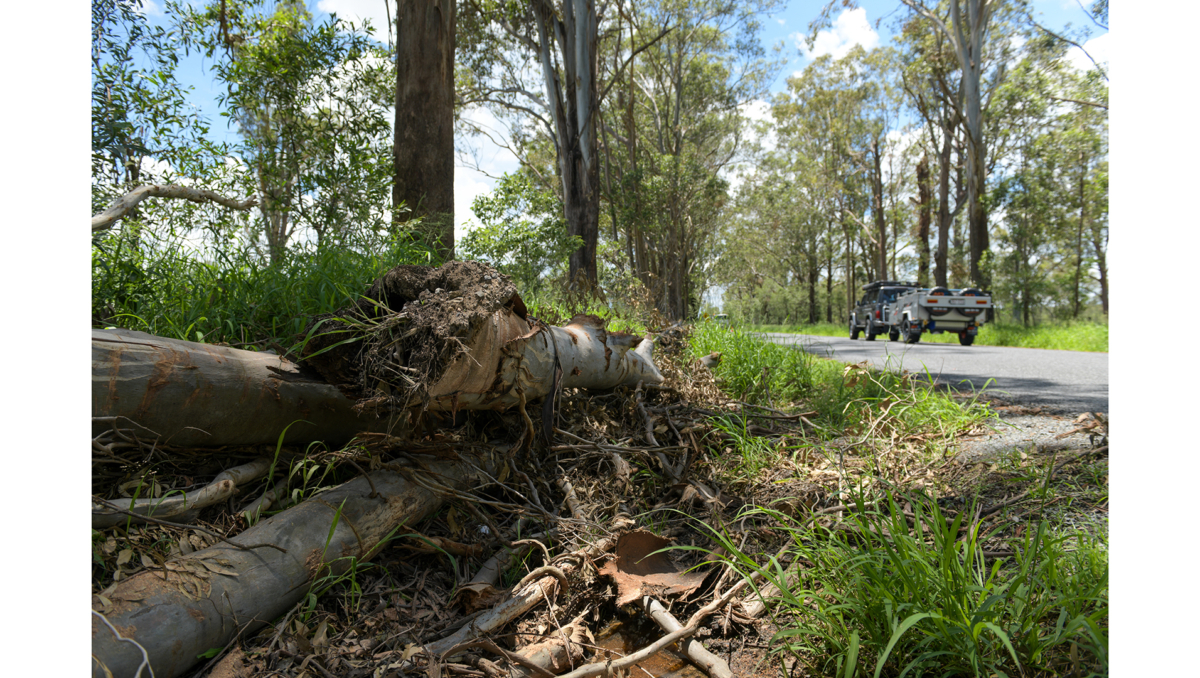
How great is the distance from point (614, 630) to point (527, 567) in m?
0.46

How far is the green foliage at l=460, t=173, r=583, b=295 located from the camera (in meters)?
10.2

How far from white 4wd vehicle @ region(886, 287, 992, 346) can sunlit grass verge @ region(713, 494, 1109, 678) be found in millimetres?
12533

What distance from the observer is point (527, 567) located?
2.42 meters

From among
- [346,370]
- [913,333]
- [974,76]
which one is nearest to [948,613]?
[346,370]

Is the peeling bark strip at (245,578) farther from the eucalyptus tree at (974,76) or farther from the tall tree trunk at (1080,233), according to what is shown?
the tall tree trunk at (1080,233)

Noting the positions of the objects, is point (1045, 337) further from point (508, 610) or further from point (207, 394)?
point (207, 394)

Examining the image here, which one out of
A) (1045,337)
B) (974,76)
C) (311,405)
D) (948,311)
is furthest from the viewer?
(974,76)

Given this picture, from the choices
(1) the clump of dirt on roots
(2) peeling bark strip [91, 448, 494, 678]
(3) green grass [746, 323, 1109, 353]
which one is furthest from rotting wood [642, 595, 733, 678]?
(3) green grass [746, 323, 1109, 353]

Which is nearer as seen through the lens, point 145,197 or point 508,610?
point 508,610

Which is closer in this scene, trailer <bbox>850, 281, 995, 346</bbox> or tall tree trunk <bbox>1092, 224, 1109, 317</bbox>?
trailer <bbox>850, 281, 995, 346</bbox>

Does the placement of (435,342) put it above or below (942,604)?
above

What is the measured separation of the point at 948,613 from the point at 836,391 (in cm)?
349

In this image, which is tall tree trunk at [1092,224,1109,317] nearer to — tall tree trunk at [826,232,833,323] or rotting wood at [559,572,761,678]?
tall tree trunk at [826,232,833,323]

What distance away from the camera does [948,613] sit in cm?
161
